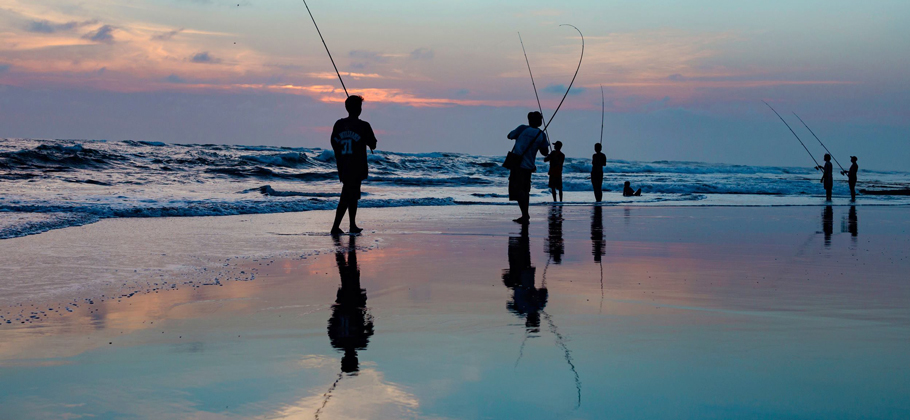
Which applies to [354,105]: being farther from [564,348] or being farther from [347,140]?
[564,348]

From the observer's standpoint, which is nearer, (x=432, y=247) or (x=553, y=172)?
(x=432, y=247)

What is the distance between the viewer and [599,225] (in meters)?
9.54

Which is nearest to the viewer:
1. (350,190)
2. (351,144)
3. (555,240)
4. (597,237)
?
(555,240)

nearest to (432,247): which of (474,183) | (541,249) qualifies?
(541,249)

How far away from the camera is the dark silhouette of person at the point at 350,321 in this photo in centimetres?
269

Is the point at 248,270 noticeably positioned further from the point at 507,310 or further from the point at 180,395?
the point at 180,395

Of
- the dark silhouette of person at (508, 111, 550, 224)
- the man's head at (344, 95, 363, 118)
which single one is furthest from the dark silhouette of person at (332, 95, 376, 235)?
the dark silhouette of person at (508, 111, 550, 224)

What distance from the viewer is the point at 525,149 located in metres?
9.20

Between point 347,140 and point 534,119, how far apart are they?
2639 mm

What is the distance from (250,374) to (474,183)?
25.5m

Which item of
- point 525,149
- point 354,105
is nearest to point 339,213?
point 354,105

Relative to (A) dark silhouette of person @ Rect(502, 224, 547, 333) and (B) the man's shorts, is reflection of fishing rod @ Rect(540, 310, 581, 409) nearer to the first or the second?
(A) dark silhouette of person @ Rect(502, 224, 547, 333)

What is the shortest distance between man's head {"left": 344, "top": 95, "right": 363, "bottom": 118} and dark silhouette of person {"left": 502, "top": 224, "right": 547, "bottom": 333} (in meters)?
2.58

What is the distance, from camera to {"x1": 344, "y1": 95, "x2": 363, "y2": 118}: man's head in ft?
25.8
